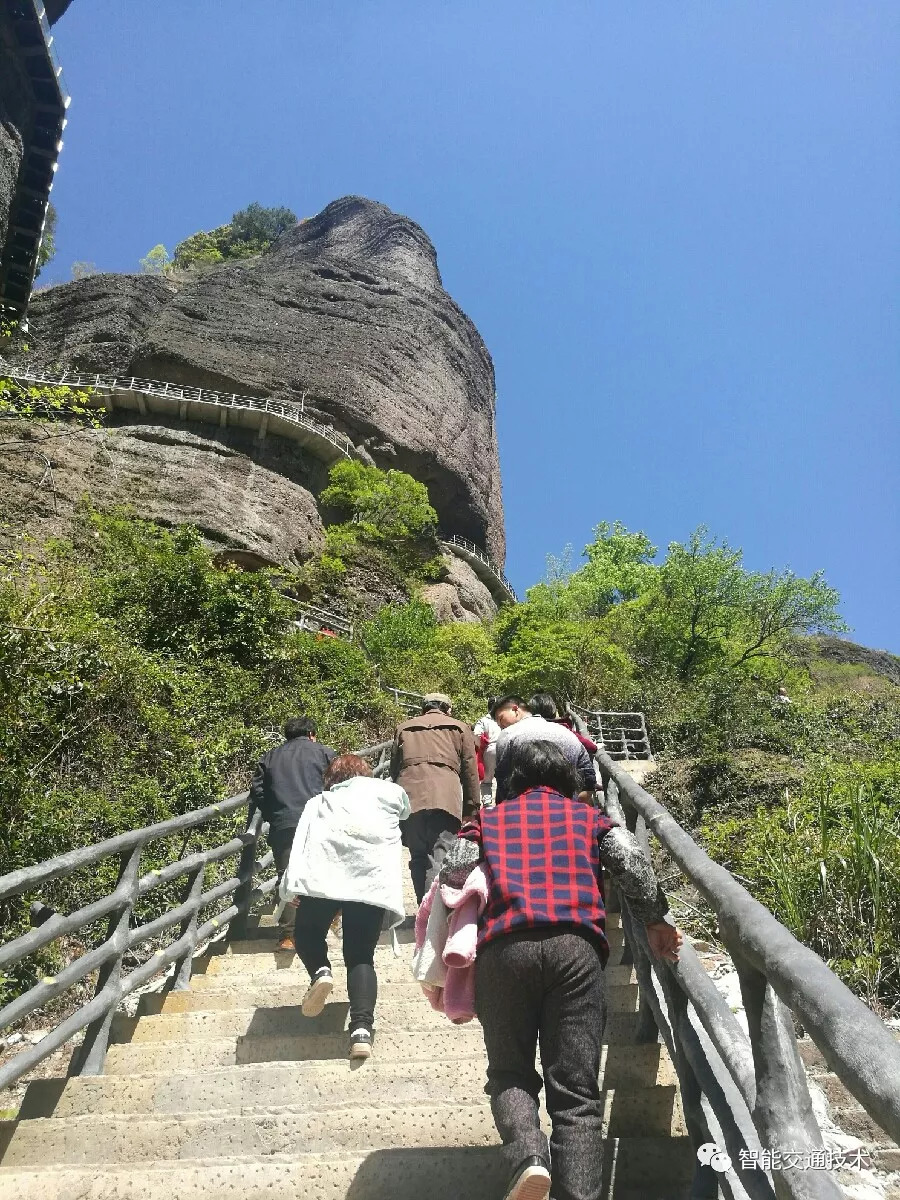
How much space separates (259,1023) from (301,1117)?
1.34 m

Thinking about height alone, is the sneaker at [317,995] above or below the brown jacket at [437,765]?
below

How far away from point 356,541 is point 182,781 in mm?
20220

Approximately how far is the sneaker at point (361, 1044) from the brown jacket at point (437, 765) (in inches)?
76.7

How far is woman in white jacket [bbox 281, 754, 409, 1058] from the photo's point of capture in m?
3.68

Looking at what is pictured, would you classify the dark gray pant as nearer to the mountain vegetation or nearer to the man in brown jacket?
the man in brown jacket

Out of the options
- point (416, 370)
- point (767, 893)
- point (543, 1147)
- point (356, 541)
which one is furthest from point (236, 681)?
point (416, 370)

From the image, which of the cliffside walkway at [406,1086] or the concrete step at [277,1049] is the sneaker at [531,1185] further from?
the concrete step at [277,1049]

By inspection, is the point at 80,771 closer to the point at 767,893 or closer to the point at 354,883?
the point at 354,883

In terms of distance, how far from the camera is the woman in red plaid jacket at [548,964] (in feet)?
7.05

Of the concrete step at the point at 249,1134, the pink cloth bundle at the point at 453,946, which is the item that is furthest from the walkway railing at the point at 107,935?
the pink cloth bundle at the point at 453,946

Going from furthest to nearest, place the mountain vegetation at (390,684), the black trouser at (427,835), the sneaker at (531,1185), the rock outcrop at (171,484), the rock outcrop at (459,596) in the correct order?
the rock outcrop at (459,596) → the rock outcrop at (171,484) → the mountain vegetation at (390,684) → the black trouser at (427,835) → the sneaker at (531,1185)

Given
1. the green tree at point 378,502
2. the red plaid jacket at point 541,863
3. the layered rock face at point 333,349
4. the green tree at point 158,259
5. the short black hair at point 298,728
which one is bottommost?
the red plaid jacket at point 541,863

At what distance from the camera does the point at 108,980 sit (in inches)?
146

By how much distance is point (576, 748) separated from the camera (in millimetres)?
4559
